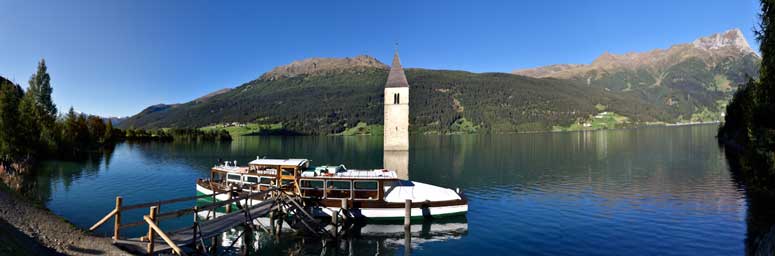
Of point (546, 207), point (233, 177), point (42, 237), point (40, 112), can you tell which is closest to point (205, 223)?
point (42, 237)

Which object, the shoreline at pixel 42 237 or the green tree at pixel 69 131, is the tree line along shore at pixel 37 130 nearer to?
the green tree at pixel 69 131

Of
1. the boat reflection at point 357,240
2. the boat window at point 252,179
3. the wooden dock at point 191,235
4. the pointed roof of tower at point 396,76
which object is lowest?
the boat reflection at point 357,240

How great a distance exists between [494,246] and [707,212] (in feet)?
73.4

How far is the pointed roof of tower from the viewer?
84.2 metres

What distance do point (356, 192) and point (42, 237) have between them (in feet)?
69.2

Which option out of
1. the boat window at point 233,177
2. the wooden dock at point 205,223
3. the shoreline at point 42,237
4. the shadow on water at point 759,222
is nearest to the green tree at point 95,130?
the boat window at point 233,177

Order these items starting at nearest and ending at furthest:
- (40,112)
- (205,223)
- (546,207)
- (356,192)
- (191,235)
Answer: (191,235) < (205,223) < (356,192) < (546,207) < (40,112)

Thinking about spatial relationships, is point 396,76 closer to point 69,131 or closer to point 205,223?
point 205,223

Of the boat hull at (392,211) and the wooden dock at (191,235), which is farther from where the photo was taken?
the boat hull at (392,211)

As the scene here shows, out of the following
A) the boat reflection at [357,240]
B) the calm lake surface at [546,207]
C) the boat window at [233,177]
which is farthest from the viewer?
the boat window at [233,177]

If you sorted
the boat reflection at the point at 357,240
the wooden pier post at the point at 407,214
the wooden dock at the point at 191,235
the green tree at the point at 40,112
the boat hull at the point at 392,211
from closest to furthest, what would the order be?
1. the wooden dock at the point at 191,235
2. the boat reflection at the point at 357,240
3. the wooden pier post at the point at 407,214
4. the boat hull at the point at 392,211
5. the green tree at the point at 40,112

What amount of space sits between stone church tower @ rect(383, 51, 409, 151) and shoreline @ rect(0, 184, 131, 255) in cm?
6515

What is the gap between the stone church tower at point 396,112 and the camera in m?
83.8

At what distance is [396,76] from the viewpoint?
283ft
